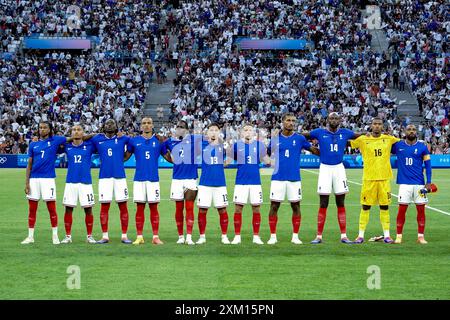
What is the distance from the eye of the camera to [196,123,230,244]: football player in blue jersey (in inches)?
542

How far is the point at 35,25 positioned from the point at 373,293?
1755 inches

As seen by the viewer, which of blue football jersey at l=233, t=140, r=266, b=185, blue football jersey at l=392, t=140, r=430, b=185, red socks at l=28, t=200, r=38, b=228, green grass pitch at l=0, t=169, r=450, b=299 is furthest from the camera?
blue football jersey at l=392, t=140, r=430, b=185

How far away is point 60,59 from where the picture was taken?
48656 millimetres

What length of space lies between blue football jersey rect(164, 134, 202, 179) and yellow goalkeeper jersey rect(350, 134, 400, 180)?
10.4 feet

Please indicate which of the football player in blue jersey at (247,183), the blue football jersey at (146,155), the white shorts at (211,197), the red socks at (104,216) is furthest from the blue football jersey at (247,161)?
the red socks at (104,216)

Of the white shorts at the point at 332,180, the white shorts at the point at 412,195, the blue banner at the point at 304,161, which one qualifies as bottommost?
the blue banner at the point at 304,161

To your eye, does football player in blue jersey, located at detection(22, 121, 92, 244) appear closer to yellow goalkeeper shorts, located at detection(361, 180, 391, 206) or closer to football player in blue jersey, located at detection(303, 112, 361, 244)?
football player in blue jersey, located at detection(303, 112, 361, 244)

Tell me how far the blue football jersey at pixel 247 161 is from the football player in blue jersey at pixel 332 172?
120cm

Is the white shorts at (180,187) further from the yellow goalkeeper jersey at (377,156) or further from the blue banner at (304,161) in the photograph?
the blue banner at (304,161)

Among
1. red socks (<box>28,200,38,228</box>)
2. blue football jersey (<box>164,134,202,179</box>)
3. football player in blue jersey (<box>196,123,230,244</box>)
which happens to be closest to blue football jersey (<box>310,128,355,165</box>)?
football player in blue jersey (<box>196,123,230,244</box>)

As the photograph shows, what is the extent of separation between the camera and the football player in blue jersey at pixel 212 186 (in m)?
13.8

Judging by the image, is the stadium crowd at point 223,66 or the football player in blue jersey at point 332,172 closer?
the football player in blue jersey at point 332,172

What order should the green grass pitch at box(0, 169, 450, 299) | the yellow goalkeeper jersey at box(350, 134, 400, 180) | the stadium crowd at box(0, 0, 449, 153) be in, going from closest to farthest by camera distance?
the green grass pitch at box(0, 169, 450, 299)
the yellow goalkeeper jersey at box(350, 134, 400, 180)
the stadium crowd at box(0, 0, 449, 153)

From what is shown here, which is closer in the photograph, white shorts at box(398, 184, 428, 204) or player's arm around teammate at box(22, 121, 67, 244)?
player's arm around teammate at box(22, 121, 67, 244)
